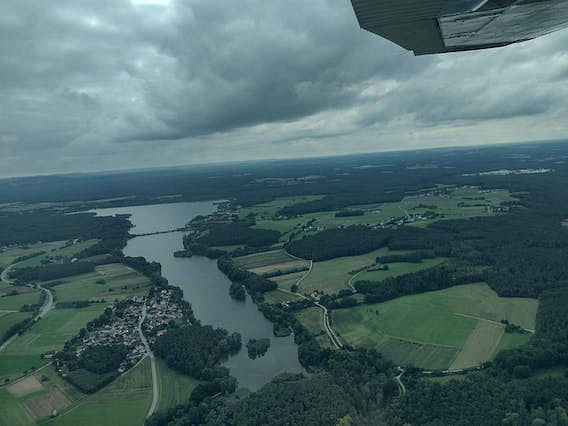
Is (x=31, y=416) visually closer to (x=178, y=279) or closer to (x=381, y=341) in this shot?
(x=381, y=341)

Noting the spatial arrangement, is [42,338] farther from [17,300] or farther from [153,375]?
[17,300]

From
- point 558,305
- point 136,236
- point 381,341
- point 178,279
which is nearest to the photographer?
point 381,341

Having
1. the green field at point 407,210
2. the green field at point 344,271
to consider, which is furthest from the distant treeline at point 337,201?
the green field at point 344,271

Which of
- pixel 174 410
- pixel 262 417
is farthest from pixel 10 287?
pixel 262 417

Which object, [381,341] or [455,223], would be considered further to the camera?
[455,223]

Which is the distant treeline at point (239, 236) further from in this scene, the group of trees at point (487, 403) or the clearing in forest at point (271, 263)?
the group of trees at point (487, 403)

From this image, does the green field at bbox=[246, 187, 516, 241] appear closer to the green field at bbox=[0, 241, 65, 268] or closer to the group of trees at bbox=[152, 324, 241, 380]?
the green field at bbox=[0, 241, 65, 268]
